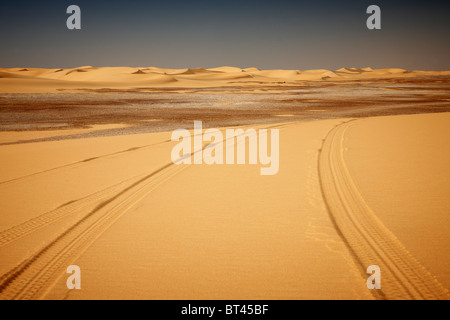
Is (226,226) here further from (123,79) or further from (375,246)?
(123,79)

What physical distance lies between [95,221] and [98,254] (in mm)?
946

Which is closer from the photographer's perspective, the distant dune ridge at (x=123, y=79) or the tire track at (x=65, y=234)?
the tire track at (x=65, y=234)

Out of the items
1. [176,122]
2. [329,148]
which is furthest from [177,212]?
[176,122]

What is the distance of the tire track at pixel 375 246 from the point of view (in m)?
2.87

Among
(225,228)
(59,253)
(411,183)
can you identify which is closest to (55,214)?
(59,253)

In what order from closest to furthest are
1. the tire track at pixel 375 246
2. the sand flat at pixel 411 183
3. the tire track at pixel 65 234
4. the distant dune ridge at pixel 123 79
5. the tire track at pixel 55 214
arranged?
1. the tire track at pixel 375 246
2. the tire track at pixel 65 234
3. the sand flat at pixel 411 183
4. the tire track at pixel 55 214
5. the distant dune ridge at pixel 123 79

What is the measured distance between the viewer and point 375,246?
3.55 m

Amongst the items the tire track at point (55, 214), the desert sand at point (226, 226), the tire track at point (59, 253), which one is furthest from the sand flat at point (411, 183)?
the tire track at point (55, 214)

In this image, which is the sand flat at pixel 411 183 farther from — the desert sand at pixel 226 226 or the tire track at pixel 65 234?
the tire track at pixel 65 234

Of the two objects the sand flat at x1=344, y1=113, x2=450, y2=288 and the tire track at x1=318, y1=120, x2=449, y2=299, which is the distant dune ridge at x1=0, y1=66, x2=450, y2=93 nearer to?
the sand flat at x1=344, y1=113, x2=450, y2=288

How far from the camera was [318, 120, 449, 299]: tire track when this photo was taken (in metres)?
2.87

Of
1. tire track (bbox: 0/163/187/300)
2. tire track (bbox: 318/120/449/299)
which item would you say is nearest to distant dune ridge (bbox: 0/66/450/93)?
tire track (bbox: 0/163/187/300)

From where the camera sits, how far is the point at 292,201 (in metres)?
5.05
